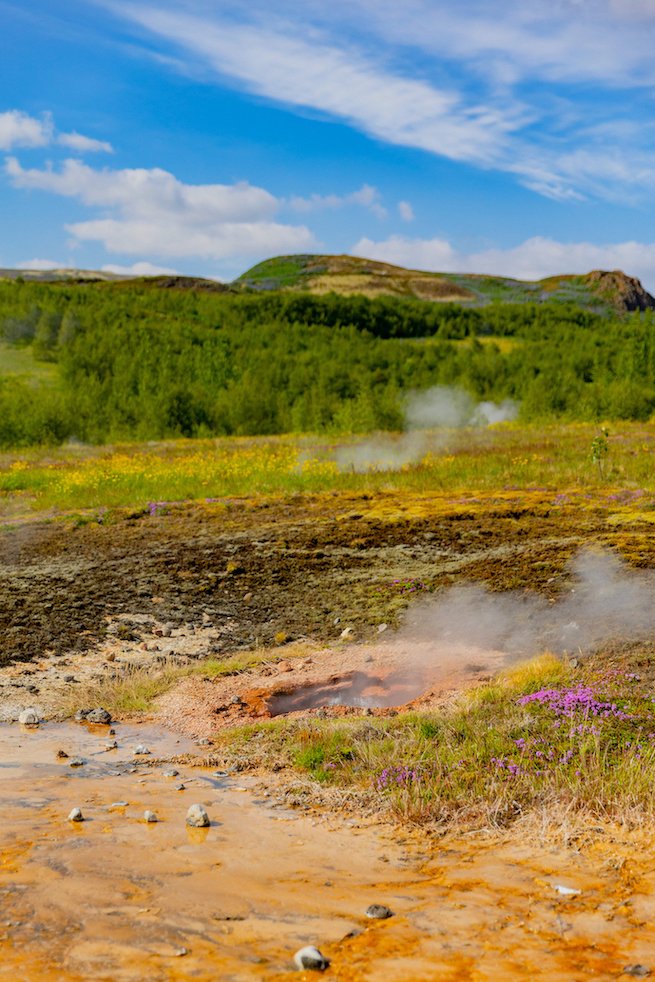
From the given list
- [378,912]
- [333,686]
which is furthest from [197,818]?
[333,686]

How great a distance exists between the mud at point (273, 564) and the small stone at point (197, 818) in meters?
3.77

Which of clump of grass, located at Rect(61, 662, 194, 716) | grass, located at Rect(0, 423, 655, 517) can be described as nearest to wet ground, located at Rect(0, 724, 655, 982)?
clump of grass, located at Rect(61, 662, 194, 716)

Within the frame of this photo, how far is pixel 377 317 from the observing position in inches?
4355

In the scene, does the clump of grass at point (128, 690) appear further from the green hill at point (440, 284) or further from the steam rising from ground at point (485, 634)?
the green hill at point (440, 284)

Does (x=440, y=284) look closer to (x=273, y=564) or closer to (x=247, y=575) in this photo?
(x=273, y=564)

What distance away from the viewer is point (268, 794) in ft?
14.4

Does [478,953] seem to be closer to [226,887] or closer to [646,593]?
[226,887]

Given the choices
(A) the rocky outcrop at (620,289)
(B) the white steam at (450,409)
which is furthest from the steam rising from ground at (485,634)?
(A) the rocky outcrop at (620,289)

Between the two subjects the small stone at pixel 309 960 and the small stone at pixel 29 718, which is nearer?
the small stone at pixel 309 960

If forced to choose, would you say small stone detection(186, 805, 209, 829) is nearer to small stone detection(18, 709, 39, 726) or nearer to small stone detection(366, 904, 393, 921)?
small stone detection(366, 904, 393, 921)

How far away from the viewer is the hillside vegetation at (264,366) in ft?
154

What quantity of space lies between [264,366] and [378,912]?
214 ft

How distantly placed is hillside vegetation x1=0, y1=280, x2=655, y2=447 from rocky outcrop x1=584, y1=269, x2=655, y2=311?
5257 centimetres

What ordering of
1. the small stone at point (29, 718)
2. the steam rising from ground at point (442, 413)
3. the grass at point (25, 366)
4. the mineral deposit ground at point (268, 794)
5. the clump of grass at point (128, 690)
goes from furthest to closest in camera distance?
1. the grass at point (25, 366)
2. the steam rising from ground at point (442, 413)
3. the clump of grass at point (128, 690)
4. the small stone at point (29, 718)
5. the mineral deposit ground at point (268, 794)
